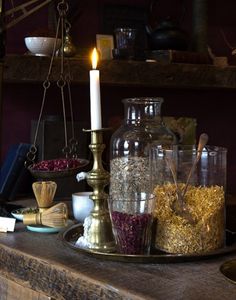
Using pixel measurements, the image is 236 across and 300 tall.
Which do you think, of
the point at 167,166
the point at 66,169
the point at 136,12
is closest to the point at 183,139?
the point at 136,12

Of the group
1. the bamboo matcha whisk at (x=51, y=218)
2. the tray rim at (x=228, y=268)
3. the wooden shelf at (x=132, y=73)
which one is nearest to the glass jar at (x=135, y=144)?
the bamboo matcha whisk at (x=51, y=218)

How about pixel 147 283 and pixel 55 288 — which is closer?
pixel 147 283

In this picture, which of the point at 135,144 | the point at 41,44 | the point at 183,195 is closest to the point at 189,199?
the point at 183,195

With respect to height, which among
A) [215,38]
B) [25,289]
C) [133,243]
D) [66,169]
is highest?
[215,38]

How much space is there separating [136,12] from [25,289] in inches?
70.0

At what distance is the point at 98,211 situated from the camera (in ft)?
4.07

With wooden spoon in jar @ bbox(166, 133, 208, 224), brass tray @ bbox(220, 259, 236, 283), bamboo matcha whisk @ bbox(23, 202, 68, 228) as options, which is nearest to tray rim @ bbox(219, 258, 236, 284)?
brass tray @ bbox(220, 259, 236, 283)

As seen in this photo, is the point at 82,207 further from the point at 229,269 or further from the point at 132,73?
A: the point at 132,73

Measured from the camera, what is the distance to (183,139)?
2.60 metres

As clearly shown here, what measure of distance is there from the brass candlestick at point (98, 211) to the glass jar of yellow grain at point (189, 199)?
0.11 meters

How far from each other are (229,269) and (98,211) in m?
0.30

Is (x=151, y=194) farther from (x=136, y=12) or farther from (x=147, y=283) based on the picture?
(x=136, y=12)

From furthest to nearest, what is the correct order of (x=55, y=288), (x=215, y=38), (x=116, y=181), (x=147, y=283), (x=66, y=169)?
(x=215, y=38) → (x=66, y=169) → (x=116, y=181) → (x=55, y=288) → (x=147, y=283)

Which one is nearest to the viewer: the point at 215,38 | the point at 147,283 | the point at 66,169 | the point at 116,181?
the point at 147,283
